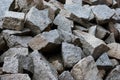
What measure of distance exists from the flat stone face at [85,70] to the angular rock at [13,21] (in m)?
0.74

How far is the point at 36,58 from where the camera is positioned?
2885 millimetres

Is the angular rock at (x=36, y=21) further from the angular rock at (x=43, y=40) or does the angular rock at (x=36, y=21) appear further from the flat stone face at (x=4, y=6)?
the flat stone face at (x=4, y=6)

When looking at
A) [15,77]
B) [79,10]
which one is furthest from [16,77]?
[79,10]

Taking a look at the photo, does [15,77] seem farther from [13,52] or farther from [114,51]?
[114,51]

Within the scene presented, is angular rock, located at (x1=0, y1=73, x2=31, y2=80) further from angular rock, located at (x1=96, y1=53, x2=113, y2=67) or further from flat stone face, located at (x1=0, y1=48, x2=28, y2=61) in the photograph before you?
angular rock, located at (x1=96, y1=53, x2=113, y2=67)

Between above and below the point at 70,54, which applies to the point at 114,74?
below

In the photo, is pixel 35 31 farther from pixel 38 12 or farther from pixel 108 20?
pixel 108 20

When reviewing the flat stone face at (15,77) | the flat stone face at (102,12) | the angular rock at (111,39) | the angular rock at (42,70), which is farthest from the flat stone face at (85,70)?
the flat stone face at (102,12)

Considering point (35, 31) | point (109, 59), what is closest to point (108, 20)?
point (109, 59)

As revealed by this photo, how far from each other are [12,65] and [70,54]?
58cm

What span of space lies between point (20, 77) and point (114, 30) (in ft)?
5.02

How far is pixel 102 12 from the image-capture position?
12.3 ft

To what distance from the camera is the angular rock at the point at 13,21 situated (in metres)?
3.19

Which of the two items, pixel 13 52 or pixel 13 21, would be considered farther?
pixel 13 21
